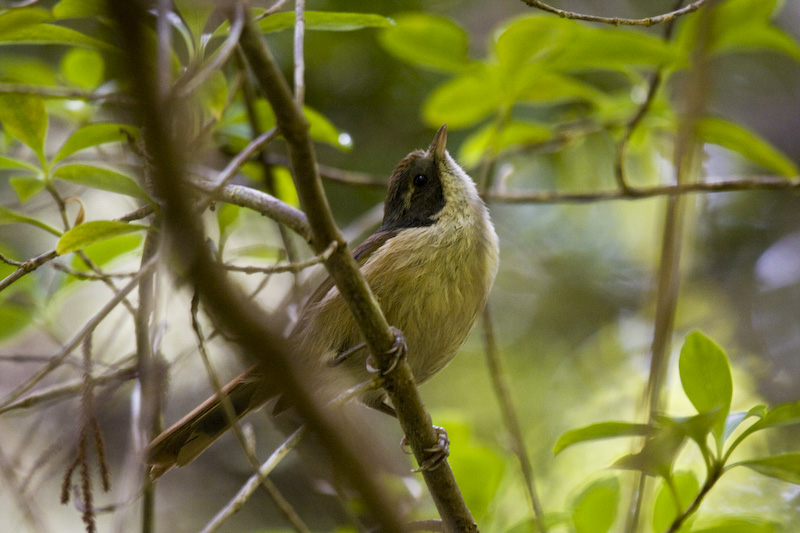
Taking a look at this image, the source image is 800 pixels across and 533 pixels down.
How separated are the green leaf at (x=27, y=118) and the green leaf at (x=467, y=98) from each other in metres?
1.82

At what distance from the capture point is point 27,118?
256cm

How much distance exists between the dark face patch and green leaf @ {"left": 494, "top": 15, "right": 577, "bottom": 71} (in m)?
0.67

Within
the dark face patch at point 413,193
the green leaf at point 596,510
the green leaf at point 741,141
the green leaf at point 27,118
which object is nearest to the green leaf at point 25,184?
the green leaf at point 27,118

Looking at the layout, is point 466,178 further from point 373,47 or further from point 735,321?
point 735,321

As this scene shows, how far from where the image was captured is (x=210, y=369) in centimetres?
207

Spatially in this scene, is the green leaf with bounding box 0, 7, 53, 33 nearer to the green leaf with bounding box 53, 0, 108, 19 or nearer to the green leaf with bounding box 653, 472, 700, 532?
the green leaf with bounding box 53, 0, 108, 19

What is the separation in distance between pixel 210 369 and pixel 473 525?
3.50ft

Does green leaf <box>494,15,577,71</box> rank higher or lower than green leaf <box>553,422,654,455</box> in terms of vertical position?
higher

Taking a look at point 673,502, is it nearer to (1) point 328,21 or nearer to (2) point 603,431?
(2) point 603,431

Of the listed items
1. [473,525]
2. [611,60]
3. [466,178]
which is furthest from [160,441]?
[611,60]

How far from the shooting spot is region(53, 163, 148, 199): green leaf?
2.09 meters

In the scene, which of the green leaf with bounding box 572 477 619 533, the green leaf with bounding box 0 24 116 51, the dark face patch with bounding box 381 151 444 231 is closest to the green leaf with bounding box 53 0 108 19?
the green leaf with bounding box 0 24 116 51

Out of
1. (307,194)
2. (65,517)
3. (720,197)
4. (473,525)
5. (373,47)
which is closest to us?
(307,194)

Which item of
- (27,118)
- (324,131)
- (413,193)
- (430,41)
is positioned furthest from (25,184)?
(430,41)
